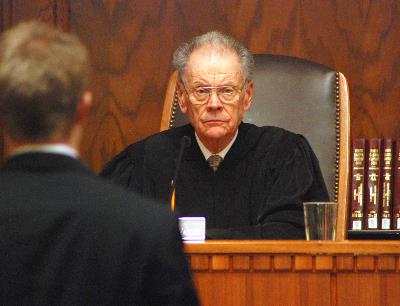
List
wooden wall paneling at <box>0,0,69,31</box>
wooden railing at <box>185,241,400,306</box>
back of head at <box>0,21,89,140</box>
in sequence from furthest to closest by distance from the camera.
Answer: wooden wall paneling at <box>0,0,69,31</box> → wooden railing at <box>185,241,400,306</box> → back of head at <box>0,21,89,140</box>

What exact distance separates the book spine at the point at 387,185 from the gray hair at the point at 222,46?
606mm

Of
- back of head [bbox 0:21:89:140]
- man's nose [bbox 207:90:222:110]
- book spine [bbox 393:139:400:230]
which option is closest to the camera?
back of head [bbox 0:21:89:140]

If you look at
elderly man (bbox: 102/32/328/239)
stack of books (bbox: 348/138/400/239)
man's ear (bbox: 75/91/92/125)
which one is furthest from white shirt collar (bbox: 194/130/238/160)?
man's ear (bbox: 75/91/92/125)

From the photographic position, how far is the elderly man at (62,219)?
1.33 meters

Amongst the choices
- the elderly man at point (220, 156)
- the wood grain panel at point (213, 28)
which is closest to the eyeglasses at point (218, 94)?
the elderly man at point (220, 156)

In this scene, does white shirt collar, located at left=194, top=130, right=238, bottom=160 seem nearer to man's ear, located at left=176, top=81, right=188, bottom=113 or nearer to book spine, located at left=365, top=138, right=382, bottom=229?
man's ear, located at left=176, top=81, right=188, bottom=113

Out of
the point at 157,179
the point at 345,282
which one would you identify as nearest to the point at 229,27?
the point at 157,179

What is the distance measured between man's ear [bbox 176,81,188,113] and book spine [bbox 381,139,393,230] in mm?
779

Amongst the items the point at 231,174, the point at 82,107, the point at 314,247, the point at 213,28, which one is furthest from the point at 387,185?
the point at 82,107

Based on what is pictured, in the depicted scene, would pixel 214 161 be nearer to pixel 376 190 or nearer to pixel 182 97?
pixel 182 97

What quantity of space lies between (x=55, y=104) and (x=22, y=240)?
0.62 feet

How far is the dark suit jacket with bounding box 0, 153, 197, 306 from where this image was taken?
1328 millimetres

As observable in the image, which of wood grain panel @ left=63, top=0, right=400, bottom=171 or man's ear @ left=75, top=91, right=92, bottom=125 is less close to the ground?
wood grain panel @ left=63, top=0, right=400, bottom=171

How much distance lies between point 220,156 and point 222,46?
0.41m
